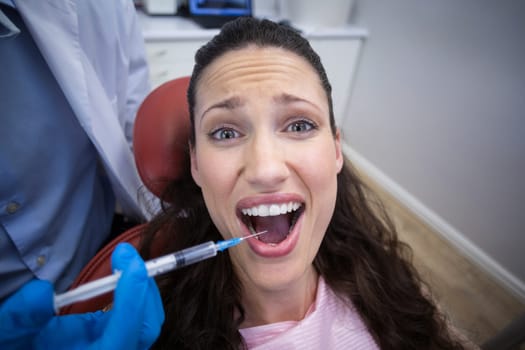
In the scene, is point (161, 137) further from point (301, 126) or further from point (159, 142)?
point (301, 126)

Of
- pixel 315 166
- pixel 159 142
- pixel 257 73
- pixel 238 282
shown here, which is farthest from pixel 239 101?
pixel 238 282

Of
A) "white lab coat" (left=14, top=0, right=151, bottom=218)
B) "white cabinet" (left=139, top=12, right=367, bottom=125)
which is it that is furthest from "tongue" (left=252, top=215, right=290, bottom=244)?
"white cabinet" (left=139, top=12, right=367, bottom=125)

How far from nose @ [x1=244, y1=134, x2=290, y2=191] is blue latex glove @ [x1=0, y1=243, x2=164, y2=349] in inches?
11.0

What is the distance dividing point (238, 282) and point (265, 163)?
42 cm

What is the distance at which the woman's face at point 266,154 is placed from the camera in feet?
2.06

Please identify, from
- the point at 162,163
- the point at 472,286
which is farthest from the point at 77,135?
the point at 472,286

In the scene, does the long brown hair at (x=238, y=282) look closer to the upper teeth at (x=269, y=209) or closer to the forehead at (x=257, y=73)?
the forehead at (x=257, y=73)

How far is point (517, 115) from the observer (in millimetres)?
1498

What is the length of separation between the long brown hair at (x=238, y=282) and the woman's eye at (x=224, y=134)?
4.6 inches

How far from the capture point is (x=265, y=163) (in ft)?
1.96

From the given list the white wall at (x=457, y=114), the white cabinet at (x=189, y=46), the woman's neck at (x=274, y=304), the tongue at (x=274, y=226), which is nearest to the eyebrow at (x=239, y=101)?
the tongue at (x=274, y=226)

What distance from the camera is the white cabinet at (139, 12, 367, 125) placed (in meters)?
1.72

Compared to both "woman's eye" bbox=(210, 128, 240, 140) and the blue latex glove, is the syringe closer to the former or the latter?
the blue latex glove

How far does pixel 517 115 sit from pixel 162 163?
185 centimetres
